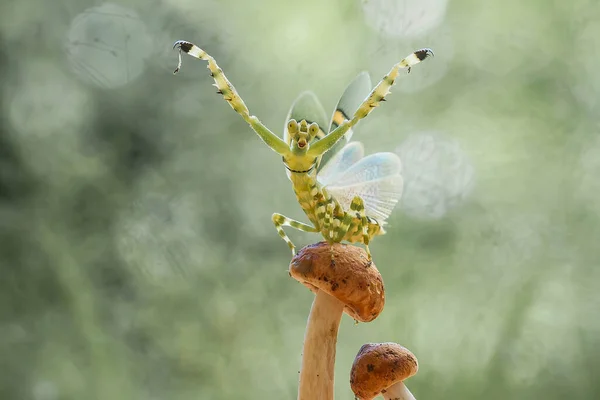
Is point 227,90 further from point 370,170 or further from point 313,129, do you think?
point 370,170

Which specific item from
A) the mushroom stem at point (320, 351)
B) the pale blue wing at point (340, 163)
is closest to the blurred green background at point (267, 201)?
the pale blue wing at point (340, 163)

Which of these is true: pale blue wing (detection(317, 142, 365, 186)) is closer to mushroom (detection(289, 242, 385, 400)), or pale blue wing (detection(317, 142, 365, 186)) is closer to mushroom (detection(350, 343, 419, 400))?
mushroom (detection(289, 242, 385, 400))

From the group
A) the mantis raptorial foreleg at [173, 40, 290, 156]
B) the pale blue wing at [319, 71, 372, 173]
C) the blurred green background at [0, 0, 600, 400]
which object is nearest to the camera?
the mantis raptorial foreleg at [173, 40, 290, 156]

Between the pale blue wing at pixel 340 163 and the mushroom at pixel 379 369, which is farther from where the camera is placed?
the pale blue wing at pixel 340 163

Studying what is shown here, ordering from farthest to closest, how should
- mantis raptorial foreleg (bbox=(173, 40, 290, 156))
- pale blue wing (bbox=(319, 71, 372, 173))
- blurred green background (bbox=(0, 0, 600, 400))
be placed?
blurred green background (bbox=(0, 0, 600, 400)) < pale blue wing (bbox=(319, 71, 372, 173)) < mantis raptorial foreleg (bbox=(173, 40, 290, 156))

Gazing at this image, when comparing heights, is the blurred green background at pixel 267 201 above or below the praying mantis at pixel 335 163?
above

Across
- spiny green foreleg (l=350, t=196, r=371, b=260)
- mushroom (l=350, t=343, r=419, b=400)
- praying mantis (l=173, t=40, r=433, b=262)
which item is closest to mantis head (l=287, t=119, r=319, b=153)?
praying mantis (l=173, t=40, r=433, b=262)

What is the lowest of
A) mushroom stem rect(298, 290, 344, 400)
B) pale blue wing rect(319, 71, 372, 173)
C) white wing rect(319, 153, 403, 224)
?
mushroom stem rect(298, 290, 344, 400)

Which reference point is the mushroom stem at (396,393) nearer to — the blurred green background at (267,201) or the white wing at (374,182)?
the white wing at (374,182)
